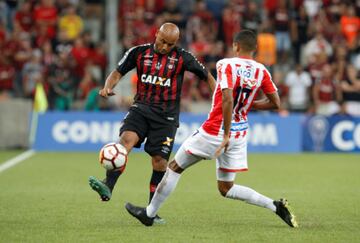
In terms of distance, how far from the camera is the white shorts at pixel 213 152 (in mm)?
8211

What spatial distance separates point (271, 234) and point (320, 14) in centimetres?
1670

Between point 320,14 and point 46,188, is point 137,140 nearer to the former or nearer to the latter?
point 46,188

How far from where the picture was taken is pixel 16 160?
54.9 ft

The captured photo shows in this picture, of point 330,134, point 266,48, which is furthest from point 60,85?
point 330,134

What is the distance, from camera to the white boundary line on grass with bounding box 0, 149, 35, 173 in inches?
606

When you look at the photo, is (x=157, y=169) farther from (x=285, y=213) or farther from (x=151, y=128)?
(x=285, y=213)

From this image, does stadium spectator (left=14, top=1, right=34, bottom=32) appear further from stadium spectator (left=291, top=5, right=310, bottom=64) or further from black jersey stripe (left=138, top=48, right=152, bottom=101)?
black jersey stripe (left=138, top=48, right=152, bottom=101)

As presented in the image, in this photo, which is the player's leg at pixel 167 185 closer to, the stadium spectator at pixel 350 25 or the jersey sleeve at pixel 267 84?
the jersey sleeve at pixel 267 84

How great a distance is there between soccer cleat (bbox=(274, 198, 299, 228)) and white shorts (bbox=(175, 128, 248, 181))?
498 millimetres

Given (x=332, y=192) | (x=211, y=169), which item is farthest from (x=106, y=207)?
(x=211, y=169)

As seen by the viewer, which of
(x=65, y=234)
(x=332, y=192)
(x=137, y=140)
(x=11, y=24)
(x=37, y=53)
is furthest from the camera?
(x=11, y=24)

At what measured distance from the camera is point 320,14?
78.3 ft

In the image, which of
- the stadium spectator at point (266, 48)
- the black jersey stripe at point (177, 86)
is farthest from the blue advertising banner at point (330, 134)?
the black jersey stripe at point (177, 86)

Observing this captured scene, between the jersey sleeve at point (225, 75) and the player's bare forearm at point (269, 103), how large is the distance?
1.90ft
